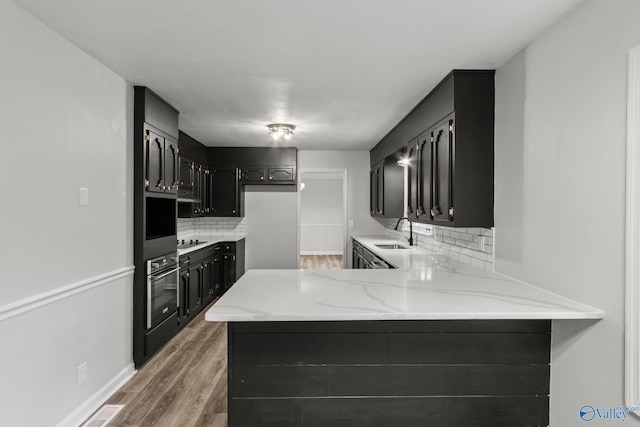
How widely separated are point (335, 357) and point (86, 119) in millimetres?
2281

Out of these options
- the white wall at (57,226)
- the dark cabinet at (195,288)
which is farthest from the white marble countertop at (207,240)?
the white wall at (57,226)

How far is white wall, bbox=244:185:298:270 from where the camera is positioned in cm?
665

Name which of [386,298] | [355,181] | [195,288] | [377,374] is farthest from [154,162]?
[355,181]

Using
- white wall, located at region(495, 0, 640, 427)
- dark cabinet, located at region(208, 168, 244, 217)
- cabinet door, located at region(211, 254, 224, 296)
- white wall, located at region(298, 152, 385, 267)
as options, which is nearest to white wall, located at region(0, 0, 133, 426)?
cabinet door, located at region(211, 254, 224, 296)

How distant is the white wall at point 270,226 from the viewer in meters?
6.65

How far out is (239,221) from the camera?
262 inches

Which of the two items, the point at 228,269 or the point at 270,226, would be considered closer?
the point at 228,269

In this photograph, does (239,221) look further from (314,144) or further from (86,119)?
(86,119)

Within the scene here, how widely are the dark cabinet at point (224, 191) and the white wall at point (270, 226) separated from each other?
17.0 inches

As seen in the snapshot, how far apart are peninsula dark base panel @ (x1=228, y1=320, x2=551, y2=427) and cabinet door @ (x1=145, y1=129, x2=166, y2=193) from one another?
6.51ft

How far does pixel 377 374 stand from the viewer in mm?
1952

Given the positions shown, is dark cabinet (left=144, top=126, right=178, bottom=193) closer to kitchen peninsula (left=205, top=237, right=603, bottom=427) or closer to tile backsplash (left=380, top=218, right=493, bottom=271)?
kitchen peninsula (left=205, top=237, right=603, bottom=427)

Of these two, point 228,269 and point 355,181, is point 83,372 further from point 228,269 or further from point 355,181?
point 355,181

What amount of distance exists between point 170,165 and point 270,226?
297 centimetres
